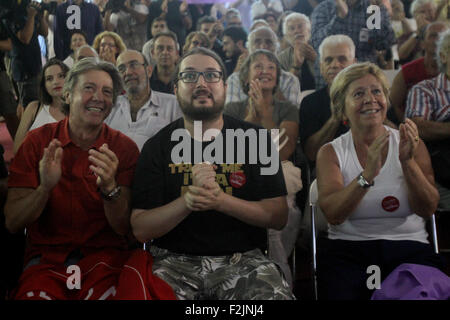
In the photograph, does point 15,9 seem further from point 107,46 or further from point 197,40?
point 197,40

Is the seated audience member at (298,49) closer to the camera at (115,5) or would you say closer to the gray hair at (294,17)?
the gray hair at (294,17)

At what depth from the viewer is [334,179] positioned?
6.77ft

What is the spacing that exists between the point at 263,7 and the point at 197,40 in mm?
372

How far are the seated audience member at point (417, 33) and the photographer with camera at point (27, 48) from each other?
70.3 inches

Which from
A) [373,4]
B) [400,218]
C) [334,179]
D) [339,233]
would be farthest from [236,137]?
[373,4]

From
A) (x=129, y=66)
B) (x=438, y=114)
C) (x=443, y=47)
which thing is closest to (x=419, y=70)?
(x=443, y=47)

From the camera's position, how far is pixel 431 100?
2373mm

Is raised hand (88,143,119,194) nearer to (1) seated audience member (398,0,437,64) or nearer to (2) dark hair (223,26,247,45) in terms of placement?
(2) dark hair (223,26,247,45)

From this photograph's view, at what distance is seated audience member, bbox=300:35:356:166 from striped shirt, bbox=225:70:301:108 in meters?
0.06

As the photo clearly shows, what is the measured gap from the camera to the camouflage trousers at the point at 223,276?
1.79 m

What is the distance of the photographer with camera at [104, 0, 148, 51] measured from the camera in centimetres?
259

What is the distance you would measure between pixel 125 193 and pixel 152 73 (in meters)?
0.77

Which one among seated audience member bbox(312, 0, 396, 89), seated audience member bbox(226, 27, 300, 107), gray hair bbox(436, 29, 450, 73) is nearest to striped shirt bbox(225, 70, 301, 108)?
seated audience member bbox(226, 27, 300, 107)

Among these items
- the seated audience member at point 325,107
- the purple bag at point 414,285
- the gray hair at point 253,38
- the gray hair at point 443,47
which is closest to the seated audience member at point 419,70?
the gray hair at point 443,47
